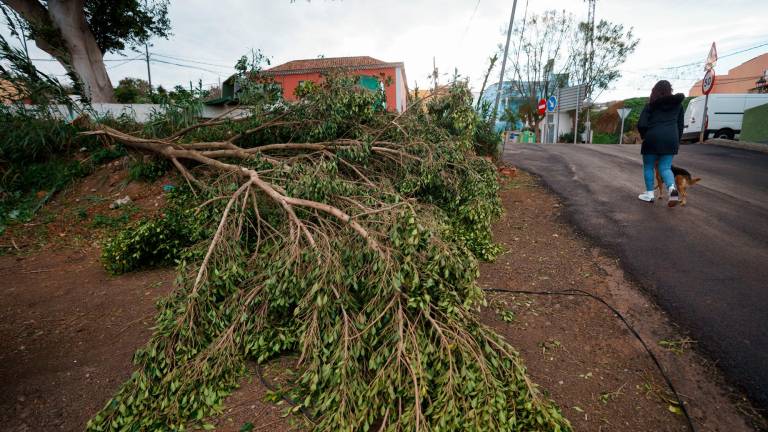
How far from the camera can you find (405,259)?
2.58 metres

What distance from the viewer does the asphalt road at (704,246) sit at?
8.84 ft

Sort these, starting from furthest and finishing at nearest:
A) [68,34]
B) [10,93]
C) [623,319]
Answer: [68,34] < [10,93] < [623,319]

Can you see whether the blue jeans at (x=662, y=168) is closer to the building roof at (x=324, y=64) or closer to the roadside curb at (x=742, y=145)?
the roadside curb at (x=742, y=145)

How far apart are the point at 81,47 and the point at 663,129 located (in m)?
14.9

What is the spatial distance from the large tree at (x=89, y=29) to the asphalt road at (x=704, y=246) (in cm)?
1126

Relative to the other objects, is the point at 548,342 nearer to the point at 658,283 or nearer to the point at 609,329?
the point at 609,329

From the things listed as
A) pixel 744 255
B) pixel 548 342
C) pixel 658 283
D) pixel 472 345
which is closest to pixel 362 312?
pixel 472 345

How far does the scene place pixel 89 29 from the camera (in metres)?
11.6

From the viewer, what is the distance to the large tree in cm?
1052

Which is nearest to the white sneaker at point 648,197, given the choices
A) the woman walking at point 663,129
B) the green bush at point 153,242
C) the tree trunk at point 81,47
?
the woman walking at point 663,129

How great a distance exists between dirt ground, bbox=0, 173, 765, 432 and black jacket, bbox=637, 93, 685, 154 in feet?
5.86

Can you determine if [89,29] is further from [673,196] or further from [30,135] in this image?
[673,196]

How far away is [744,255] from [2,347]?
7390 millimetres

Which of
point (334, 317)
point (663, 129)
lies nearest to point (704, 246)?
point (663, 129)
